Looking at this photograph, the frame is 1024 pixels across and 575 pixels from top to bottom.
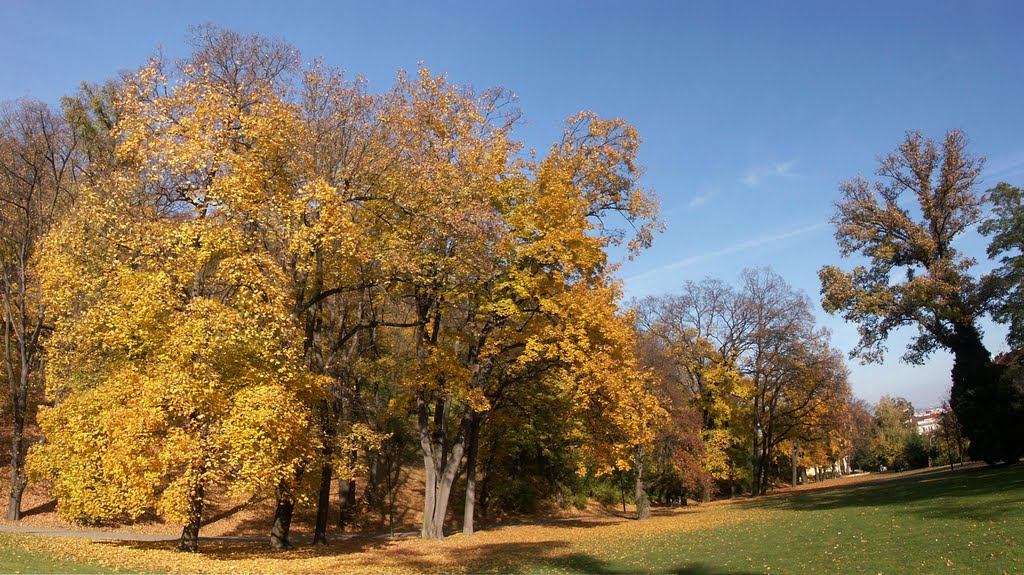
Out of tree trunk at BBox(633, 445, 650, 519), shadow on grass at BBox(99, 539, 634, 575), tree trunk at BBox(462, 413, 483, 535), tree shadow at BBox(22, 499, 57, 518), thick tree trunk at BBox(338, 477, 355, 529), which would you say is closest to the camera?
shadow on grass at BBox(99, 539, 634, 575)

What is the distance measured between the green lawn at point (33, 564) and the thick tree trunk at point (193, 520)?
205 centimetres

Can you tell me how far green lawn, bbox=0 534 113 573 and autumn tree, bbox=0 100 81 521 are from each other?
12.4m

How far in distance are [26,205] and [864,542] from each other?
31.7 metres

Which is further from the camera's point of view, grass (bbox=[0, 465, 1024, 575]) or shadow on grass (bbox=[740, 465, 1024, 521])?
shadow on grass (bbox=[740, 465, 1024, 521])

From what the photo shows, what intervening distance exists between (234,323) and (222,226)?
3.03 m

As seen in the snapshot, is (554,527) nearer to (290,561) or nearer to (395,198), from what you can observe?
(290,561)

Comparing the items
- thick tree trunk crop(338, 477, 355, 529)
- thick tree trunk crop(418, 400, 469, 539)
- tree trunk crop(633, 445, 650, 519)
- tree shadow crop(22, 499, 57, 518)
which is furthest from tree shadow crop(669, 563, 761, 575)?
tree shadow crop(22, 499, 57, 518)

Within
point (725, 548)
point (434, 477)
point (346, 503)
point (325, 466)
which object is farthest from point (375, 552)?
point (346, 503)

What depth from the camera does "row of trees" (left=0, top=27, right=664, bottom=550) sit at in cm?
1404

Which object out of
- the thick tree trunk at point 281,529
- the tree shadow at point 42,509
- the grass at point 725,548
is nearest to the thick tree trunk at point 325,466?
the grass at point 725,548

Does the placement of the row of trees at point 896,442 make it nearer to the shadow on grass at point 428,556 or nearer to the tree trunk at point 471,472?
the tree trunk at point 471,472

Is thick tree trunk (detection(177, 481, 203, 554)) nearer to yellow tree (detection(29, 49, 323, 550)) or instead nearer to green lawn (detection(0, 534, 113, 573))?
yellow tree (detection(29, 49, 323, 550))

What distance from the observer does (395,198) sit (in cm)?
1967

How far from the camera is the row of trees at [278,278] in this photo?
14039 mm
